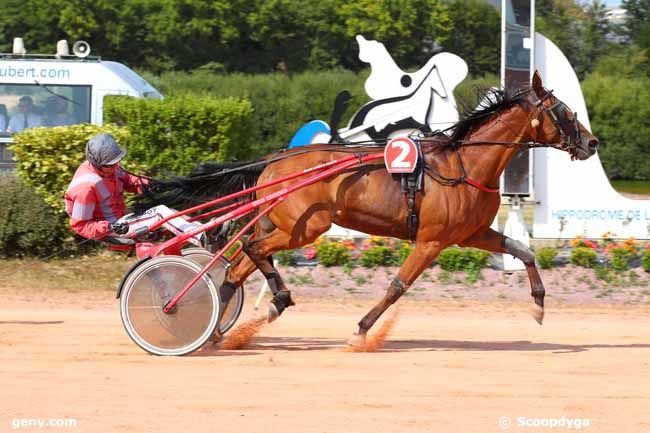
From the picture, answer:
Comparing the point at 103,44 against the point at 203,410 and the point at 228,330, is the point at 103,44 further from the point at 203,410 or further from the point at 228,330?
the point at 203,410

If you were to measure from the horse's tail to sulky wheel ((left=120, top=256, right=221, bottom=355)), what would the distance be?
0.77 meters

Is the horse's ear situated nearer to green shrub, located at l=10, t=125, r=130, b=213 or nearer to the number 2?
the number 2

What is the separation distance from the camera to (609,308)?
10312 mm

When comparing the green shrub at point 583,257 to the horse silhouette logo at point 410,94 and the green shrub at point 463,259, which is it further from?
the horse silhouette logo at point 410,94

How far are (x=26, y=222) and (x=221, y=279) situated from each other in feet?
15.2

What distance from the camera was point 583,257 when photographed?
441 inches

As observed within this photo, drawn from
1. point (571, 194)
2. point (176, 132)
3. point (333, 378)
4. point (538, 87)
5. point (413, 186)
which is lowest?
point (333, 378)

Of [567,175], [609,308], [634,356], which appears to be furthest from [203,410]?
[567,175]

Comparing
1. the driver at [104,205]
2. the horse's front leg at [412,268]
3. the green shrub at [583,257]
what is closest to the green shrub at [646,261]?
the green shrub at [583,257]

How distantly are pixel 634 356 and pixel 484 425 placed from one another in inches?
92.5

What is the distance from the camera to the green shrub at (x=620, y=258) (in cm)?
1113

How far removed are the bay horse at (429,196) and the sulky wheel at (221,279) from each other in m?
0.08

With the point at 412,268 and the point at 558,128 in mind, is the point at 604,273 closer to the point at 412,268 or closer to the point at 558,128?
the point at 558,128

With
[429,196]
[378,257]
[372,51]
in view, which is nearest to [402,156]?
[429,196]
